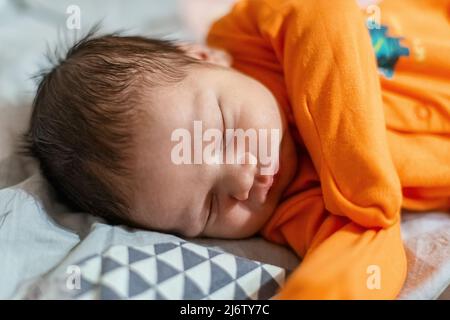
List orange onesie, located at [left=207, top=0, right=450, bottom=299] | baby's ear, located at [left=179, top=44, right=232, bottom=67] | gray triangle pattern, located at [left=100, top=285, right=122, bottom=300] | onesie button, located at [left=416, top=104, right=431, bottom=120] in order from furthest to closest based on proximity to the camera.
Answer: baby's ear, located at [left=179, top=44, right=232, bottom=67]
onesie button, located at [left=416, top=104, right=431, bottom=120]
orange onesie, located at [left=207, top=0, right=450, bottom=299]
gray triangle pattern, located at [left=100, top=285, right=122, bottom=300]

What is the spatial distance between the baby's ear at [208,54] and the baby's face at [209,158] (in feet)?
0.33

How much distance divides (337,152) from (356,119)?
0.06 meters

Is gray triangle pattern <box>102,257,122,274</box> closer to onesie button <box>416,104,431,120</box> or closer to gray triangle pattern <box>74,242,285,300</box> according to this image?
gray triangle pattern <box>74,242,285,300</box>

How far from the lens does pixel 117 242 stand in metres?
0.92

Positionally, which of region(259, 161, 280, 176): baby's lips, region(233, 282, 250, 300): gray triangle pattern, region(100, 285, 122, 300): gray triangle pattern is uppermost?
region(259, 161, 280, 176): baby's lips

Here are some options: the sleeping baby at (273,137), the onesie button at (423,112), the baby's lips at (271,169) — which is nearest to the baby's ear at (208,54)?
the sleeping baby at (273,137)

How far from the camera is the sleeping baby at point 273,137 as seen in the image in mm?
947

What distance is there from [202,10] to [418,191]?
34.5 inches

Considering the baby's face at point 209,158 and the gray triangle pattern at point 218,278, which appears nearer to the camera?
the gray triangle pattern at point 218,278

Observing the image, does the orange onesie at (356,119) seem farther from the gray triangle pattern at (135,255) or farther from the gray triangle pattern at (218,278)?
the gray triangle pattern at (135,255)

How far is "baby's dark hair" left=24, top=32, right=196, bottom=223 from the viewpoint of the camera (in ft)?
3.14

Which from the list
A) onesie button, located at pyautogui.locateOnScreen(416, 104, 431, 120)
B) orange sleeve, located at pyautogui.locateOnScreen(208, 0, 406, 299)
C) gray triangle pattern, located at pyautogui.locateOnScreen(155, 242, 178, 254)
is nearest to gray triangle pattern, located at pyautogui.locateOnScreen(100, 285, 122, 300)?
gray triangle pattern, located at pyautogui.locateOnScreen(155, 242, 178, 254)

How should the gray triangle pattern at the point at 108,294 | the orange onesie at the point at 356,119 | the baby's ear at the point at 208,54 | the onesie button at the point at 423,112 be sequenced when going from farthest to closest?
the baby's ear at the point at 208,54 → the onesie button at the point at 423,112 → the orange onesie at the point at 356,119 → the gray triangle pattern at the point at 108,294

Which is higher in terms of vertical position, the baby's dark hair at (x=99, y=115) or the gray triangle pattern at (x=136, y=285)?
the baby's dark hair at (x=99, y=115)
